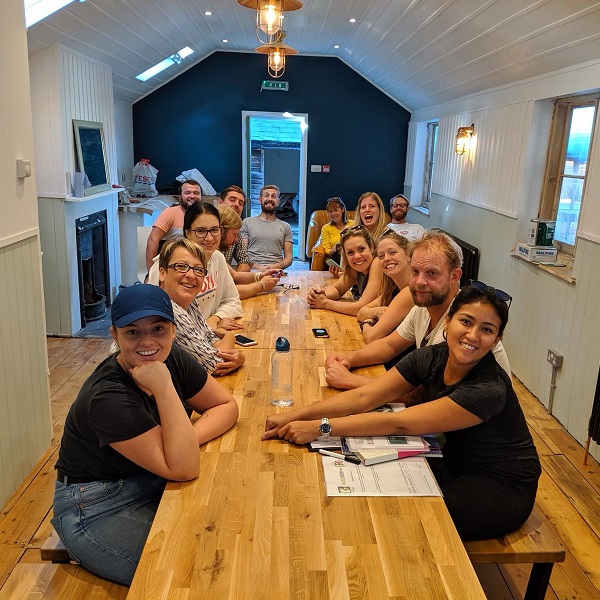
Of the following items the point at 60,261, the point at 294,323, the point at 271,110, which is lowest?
the point at 60,261

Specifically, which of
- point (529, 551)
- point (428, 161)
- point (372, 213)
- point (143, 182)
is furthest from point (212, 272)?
point (428, 161)

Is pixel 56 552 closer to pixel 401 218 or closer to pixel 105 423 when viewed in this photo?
pixel 105 423

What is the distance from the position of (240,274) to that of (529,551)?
2516 mm

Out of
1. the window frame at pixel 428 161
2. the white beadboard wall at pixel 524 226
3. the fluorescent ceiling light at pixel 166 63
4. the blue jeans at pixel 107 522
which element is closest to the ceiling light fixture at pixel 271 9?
the white beadboard wall at pixel 524 226

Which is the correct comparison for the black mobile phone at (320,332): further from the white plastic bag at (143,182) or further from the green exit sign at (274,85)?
the green exit sign at (274,85)

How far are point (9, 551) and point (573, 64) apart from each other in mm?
3987

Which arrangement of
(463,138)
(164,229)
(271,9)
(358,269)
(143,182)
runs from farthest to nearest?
(143,182) → (463,138) → (164,229) → (358,269) → (271,9)

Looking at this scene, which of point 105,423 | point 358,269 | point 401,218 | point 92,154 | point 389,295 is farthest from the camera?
point 401,218

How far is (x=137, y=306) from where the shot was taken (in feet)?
4.95

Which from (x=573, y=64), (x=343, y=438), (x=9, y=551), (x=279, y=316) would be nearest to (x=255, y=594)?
(x=343, y=438)

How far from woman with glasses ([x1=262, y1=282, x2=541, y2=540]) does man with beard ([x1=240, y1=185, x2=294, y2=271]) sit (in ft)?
9.94

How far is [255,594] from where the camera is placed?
117cm

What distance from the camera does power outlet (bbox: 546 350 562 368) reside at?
3.72 m

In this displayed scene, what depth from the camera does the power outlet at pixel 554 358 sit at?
372 centimetres
